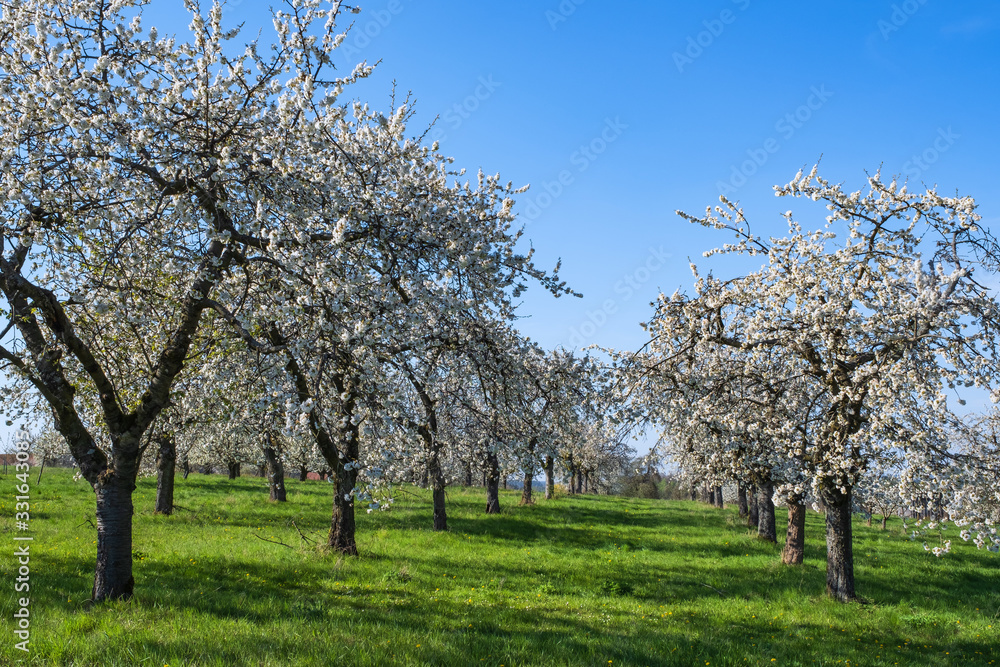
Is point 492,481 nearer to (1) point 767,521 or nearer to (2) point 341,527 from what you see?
(1) point 767,521

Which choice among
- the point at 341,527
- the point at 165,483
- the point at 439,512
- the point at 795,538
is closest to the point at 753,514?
the point at 795,538

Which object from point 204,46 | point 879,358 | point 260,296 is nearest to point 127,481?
point 260,296

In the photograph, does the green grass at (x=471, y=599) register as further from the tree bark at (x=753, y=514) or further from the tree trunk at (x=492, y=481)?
the tree bark at (x=753, y=514)

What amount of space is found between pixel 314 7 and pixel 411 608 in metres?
9.91

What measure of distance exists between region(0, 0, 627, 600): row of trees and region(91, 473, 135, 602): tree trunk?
28 millimetres

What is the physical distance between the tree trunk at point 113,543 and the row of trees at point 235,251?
28mm

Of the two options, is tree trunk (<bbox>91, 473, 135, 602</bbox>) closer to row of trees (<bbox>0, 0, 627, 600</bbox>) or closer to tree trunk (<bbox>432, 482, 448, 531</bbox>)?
row of trees (<bbox>0, 0, 627, 600</bbox>)

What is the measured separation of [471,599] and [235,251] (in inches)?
328

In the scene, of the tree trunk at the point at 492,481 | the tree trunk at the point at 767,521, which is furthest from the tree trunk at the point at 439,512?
the tree trunk at the point at 767,521

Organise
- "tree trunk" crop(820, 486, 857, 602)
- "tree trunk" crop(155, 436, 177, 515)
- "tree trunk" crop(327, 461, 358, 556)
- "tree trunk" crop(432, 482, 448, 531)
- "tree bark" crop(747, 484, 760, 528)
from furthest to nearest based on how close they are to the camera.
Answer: "tree bark" crop(747, 484, 760, 528) < "tree trunk" crop(155, 436, 177, 515) < "tree trunk" crop(432, 482, 448, 531) < "tree trunk" crop(327, 461, 358, 556) < "tree trunk" crop(820, 486, 857, 602)

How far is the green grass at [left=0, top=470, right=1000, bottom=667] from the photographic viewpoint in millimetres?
8094

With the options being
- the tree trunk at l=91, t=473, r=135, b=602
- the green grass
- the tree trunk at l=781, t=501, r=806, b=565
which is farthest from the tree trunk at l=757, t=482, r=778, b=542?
the tree trunk at l=91, t=473, r=135, b=602

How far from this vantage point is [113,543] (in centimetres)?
961

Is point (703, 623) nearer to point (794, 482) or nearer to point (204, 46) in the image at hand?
point (794, 482)
